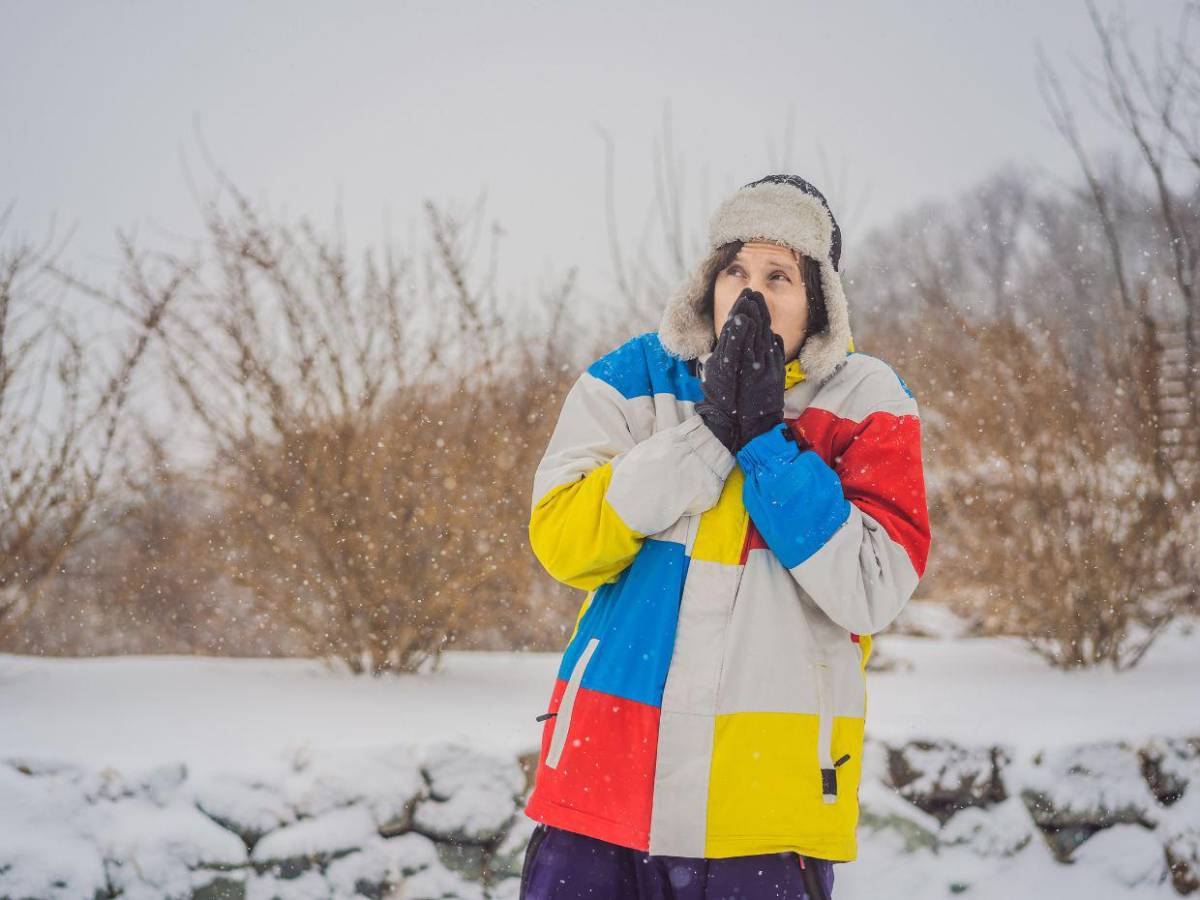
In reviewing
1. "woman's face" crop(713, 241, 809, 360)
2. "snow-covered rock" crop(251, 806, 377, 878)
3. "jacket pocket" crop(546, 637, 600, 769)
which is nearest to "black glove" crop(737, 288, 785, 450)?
"woman's face" crop(713, 241, 809, 360)

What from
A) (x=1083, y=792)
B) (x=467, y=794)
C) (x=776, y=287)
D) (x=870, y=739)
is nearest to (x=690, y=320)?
(x=776, y=287)

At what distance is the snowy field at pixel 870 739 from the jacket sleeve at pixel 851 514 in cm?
216

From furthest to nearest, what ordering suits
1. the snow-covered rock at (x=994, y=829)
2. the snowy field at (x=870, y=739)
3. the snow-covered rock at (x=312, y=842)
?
the snow-covered rock at (x=994, y=829) → the snowy field at (x=870, y=739) → the snow-covered rock at (x=312, y=842)

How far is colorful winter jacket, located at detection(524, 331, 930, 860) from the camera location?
1.21 metres

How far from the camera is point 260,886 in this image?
2.88 m

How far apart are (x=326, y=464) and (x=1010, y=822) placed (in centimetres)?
309

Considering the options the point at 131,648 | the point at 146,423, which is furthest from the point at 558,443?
the point at 131,648

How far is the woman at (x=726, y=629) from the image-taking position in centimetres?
121

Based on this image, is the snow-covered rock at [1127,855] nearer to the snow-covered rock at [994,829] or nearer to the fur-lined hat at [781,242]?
the snow-covered rock at [994,829]

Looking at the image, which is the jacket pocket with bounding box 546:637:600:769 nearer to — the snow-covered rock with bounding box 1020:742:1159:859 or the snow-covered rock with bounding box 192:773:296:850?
the snow-covered rock with bounding box 192:773:296:850

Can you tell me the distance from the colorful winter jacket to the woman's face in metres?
0.19

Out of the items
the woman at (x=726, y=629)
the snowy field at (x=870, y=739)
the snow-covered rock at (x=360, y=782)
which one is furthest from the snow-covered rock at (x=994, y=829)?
the woman at (x=726, y=629)

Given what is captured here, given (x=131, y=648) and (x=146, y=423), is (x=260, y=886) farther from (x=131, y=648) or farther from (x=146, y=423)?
(x=131, y=648)

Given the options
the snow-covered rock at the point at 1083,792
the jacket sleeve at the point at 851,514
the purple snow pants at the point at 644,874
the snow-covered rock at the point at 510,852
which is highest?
the jacket sleeve at the point at 851,514
